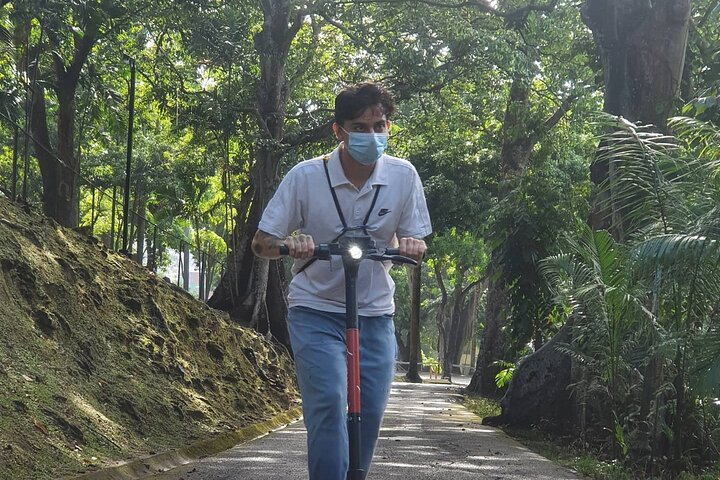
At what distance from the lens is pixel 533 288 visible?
16375 millimetres

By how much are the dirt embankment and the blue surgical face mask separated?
361 cm

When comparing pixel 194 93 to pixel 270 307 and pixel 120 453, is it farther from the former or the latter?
pixel 120 453

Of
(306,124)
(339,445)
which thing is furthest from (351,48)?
(339,445)

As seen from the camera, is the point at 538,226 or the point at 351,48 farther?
the point at 351,48

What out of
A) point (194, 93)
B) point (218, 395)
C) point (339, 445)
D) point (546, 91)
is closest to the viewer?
point (339, 445)

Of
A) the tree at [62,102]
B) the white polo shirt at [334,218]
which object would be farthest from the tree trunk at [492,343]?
the white polo shirt at [334,218]

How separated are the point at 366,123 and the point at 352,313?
0.79 metres

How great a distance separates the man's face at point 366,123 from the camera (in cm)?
416

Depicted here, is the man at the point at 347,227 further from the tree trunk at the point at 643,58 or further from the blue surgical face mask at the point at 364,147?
the tree trunk at the point at 643,58

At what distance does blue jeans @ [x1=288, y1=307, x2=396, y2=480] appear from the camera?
12.4ft

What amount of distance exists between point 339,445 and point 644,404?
6.06 metres

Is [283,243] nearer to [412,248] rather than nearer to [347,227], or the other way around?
[347,227]

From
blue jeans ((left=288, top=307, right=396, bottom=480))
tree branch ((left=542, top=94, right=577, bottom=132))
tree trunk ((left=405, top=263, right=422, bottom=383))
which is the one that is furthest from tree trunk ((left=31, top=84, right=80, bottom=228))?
tree trunk ((left=405, top=263, right=422, bottom=383))

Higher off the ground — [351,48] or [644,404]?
[351,48]
